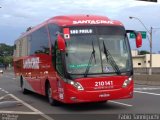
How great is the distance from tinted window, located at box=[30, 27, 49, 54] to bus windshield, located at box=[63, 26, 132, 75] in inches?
96.9

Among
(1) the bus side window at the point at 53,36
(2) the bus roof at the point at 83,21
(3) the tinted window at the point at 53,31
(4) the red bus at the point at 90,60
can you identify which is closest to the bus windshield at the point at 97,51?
(4) the red bus at the point at 90,60

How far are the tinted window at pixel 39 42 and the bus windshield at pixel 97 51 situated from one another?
8.07 feet

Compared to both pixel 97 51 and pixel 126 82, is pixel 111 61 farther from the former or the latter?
pixel 126 82

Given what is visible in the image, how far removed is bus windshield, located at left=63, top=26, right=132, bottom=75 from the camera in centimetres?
1404

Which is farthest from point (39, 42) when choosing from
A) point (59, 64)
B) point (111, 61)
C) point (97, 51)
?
point (111, 61)

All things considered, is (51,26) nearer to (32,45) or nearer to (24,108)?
(24,108)

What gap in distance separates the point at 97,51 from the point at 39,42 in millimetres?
4804

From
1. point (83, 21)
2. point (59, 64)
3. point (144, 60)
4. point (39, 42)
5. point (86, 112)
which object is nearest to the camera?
point (86, 112)

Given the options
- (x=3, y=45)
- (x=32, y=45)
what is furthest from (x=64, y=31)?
(x=3, y=45)

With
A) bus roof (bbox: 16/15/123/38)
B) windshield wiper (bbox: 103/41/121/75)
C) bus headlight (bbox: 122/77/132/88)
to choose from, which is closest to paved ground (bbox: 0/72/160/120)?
bus headlight (bbox: 122/77/132/88)

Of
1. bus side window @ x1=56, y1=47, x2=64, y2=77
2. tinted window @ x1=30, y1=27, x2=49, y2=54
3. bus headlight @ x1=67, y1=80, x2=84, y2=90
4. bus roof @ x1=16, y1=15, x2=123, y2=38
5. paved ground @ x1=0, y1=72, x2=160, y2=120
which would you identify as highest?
bus roof @ x1=16, y1=15, x2=123, y2=38

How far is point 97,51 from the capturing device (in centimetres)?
1424

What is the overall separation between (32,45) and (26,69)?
236 centimetres

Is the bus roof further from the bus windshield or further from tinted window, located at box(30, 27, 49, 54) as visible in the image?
tinted window, located at box(30, 27, 49, 54)
